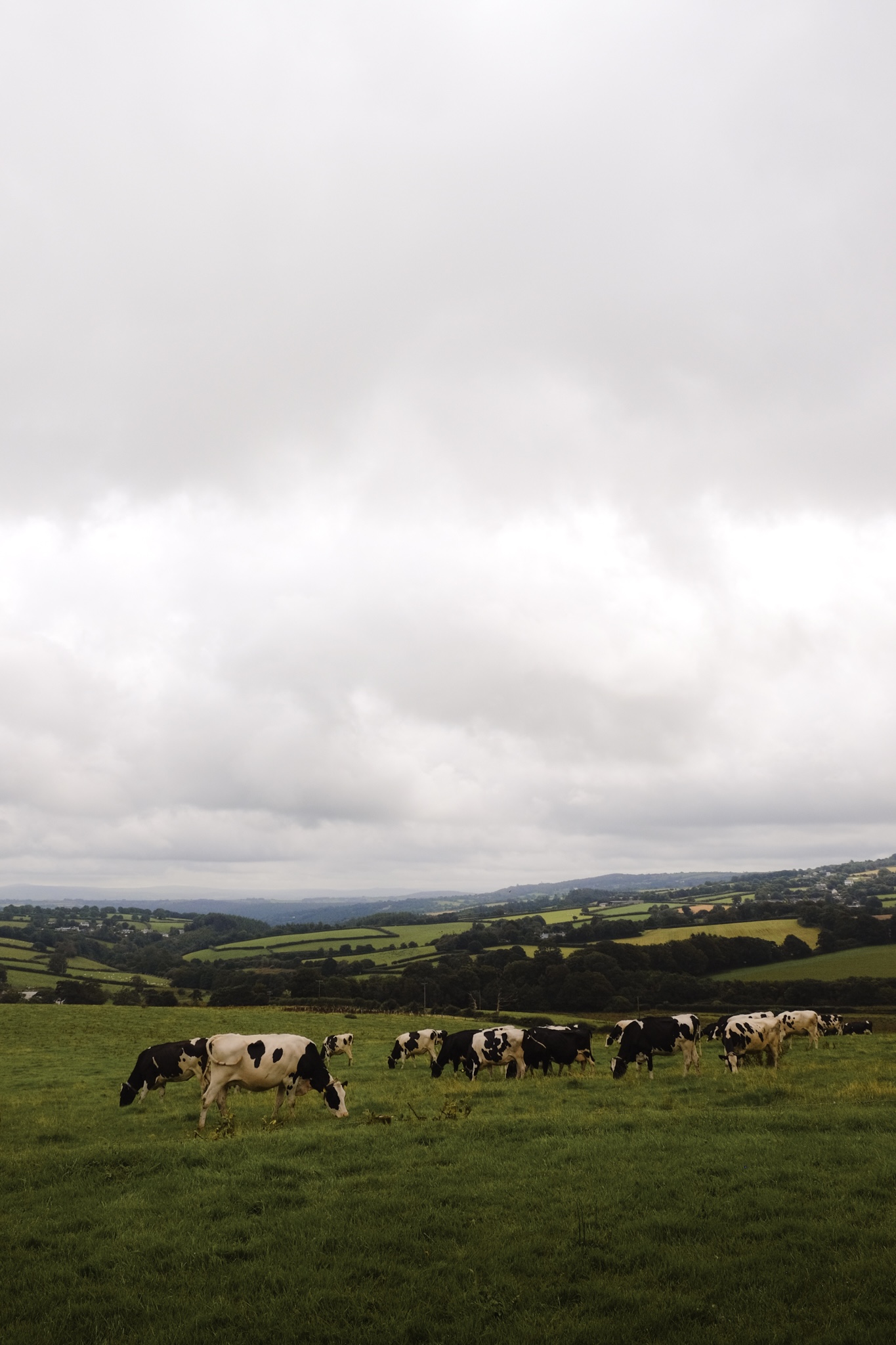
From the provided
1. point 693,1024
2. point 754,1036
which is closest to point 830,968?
point 754,1036

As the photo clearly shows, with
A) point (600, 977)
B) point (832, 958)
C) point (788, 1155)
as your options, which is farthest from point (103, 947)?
point (788, 1155)

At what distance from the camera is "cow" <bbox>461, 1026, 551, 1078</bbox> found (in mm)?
27078

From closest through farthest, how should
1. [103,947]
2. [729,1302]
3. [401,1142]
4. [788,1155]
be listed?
[729,1302] < [788,1155] < [401,1142] < [103,947]

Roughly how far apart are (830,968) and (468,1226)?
96091 millimetres

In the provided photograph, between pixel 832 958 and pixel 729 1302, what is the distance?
104601 millimetres

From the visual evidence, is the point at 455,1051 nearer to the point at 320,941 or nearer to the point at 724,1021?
the point at 724,1021

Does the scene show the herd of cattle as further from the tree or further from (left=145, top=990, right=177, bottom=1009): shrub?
the tree

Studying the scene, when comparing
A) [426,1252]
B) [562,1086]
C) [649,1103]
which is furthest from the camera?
[562,1086]

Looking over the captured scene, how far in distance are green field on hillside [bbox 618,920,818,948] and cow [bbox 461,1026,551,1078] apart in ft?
288

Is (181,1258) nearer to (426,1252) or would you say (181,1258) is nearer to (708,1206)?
(426,1252)

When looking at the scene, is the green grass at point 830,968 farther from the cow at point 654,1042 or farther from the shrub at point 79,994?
the shrub at point 79,994

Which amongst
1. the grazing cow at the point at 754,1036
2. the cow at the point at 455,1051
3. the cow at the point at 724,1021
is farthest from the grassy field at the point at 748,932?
the cow at the point at 455,1051

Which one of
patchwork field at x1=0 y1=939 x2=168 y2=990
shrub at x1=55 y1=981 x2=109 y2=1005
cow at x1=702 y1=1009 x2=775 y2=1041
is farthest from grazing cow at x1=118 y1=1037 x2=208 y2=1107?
patchwork field at x1=0 y1=939 x2=168 y2=990

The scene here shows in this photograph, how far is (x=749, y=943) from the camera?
103 meters
